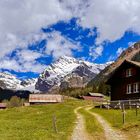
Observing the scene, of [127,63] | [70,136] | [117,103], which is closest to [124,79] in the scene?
[127,63]

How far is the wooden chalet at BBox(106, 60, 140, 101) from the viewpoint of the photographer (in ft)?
257

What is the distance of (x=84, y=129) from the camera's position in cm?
3891

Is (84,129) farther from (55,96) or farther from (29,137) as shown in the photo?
(55,96)

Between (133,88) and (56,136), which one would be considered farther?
(133,88)

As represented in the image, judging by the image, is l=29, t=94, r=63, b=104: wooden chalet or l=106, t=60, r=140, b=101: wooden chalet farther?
l=29, t=94, r=63, b=104: wooden chalet

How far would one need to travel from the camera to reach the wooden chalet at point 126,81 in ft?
257

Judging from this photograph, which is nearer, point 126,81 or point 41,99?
point 126,81

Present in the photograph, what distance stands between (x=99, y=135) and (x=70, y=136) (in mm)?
2579

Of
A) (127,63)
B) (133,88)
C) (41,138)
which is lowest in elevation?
(41,138)

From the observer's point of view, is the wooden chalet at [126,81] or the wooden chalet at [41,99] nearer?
the wooden chalet at [126,81]

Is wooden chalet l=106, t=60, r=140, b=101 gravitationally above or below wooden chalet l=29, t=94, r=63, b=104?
above

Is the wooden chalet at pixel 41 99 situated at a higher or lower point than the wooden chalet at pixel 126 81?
lower

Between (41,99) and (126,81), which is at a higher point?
(126,81)

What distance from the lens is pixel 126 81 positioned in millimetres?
82000
